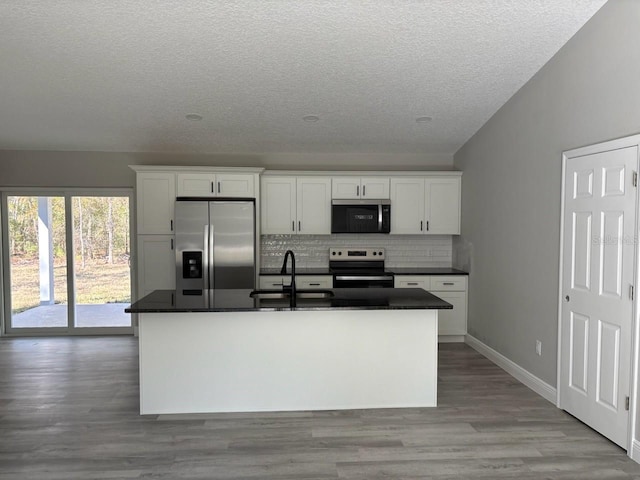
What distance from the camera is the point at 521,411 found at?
3.37 metres

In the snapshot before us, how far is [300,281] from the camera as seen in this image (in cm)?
538

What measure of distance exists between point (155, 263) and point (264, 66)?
9.47 ft

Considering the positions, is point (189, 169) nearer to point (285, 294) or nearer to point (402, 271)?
point (285, 294)

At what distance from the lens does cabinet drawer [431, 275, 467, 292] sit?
5398 millimetres

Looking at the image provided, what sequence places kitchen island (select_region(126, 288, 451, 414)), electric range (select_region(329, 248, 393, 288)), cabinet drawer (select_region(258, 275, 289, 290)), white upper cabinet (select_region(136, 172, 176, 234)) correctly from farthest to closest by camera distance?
electric range (select_region(329, 248, 393, 288))
cabinet drawer (select_region(258, 275, 289, 290))
white upper cabinet (select_region(136, 172, 176, 234))
kitchen island (select_region(126, 288, 451, 414))

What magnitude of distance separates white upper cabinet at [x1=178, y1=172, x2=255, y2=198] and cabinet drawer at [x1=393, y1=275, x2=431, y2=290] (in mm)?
2115

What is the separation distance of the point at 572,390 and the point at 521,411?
407mm

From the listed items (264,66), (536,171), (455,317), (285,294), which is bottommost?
(455,317)

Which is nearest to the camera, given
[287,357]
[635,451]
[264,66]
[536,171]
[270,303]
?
[635,451]

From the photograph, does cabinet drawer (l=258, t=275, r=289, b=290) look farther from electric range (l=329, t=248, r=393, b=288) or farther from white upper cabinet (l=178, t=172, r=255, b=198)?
white upper cabinet (l=178, t=172, r=255, b=198)

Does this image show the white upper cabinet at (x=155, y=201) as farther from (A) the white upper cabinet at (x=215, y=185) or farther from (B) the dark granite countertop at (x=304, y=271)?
(B) the dark granite countertop at (x=304, y=271)

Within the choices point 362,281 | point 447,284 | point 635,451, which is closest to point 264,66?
point 362,281

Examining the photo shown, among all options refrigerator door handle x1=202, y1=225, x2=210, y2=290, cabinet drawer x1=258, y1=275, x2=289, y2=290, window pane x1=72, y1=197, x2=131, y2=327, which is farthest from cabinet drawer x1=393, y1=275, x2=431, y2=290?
window pane x1=72, y1=197, x2=131, y2=327

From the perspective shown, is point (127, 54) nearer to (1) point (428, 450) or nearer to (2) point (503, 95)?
(2) point (503, 95)
